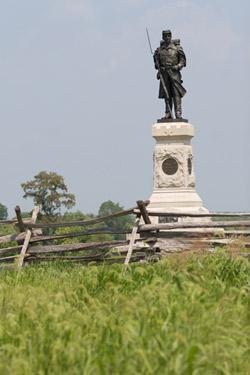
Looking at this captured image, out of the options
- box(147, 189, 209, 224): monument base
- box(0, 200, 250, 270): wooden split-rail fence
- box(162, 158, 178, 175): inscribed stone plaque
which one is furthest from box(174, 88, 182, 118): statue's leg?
box(0, 200, 250, 270): wooden split-rail fence

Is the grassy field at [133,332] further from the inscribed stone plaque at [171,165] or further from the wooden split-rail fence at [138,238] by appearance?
the inscribed stone plaque at [171,165]

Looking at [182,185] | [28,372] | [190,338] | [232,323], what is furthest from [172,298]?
[182,185]

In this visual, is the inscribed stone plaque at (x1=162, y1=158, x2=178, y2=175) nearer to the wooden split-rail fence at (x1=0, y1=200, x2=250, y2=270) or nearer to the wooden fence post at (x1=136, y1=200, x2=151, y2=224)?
the wooden split-rail fence at (x1=0, y1=200, x2=250, y2=270)

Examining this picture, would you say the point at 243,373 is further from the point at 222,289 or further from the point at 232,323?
the point at 222,289

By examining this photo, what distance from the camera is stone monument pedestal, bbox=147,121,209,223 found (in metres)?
26.0

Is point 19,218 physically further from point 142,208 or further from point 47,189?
point 47,189

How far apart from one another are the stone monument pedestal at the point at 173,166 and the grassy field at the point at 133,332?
55.8 ft

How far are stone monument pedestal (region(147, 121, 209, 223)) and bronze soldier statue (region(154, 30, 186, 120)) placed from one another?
0.53 metres

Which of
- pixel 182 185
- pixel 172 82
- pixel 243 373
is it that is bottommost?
pixel 243 373

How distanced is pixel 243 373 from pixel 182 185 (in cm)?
2010

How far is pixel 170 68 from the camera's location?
2662cm

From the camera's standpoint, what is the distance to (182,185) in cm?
2614

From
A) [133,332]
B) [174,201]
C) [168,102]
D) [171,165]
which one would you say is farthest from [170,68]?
[133,332]

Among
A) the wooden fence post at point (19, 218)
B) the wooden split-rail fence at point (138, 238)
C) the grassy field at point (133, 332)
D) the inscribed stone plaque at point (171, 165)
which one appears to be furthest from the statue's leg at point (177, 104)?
the grassy field at point (133, 332)
